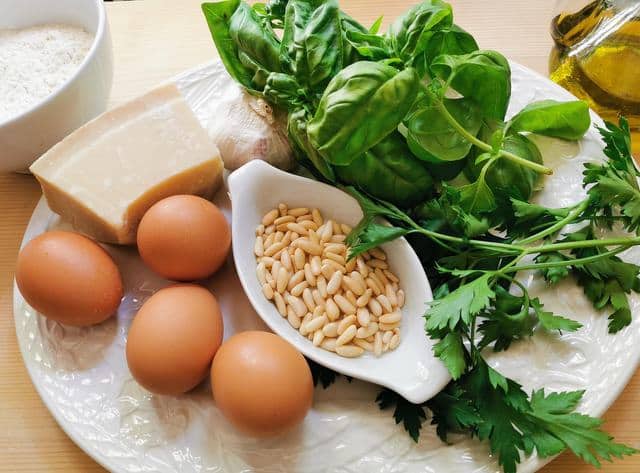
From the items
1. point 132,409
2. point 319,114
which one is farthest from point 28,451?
point 319,114

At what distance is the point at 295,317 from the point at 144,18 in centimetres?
83

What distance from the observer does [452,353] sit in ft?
2.47

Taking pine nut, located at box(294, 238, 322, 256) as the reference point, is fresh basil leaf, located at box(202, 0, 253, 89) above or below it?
above

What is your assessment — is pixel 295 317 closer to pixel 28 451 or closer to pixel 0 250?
pixel 28 451

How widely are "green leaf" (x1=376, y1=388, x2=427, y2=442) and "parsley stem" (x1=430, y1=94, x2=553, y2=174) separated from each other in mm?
356

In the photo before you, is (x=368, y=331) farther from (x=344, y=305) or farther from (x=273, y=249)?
(x=273, y=249)

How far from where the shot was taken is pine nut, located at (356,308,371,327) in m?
0.85

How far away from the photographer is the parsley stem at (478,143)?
827 millimetres

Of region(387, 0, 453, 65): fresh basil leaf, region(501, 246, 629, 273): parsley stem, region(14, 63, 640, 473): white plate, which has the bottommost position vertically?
region(14, 63, 640, 473): white plate

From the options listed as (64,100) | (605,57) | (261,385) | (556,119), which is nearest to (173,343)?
(261,385)

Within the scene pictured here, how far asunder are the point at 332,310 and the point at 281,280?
0.29ft

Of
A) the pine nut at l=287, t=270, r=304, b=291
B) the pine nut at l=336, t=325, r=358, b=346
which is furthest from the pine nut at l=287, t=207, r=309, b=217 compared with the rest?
the pine nut at l=336, t=325, r=358, b=346

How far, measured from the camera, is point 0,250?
41.3 inches

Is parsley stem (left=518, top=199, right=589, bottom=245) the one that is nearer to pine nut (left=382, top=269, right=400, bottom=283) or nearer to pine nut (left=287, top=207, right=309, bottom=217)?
pine nut (left=382, top=269, right=400, bottom=283)
